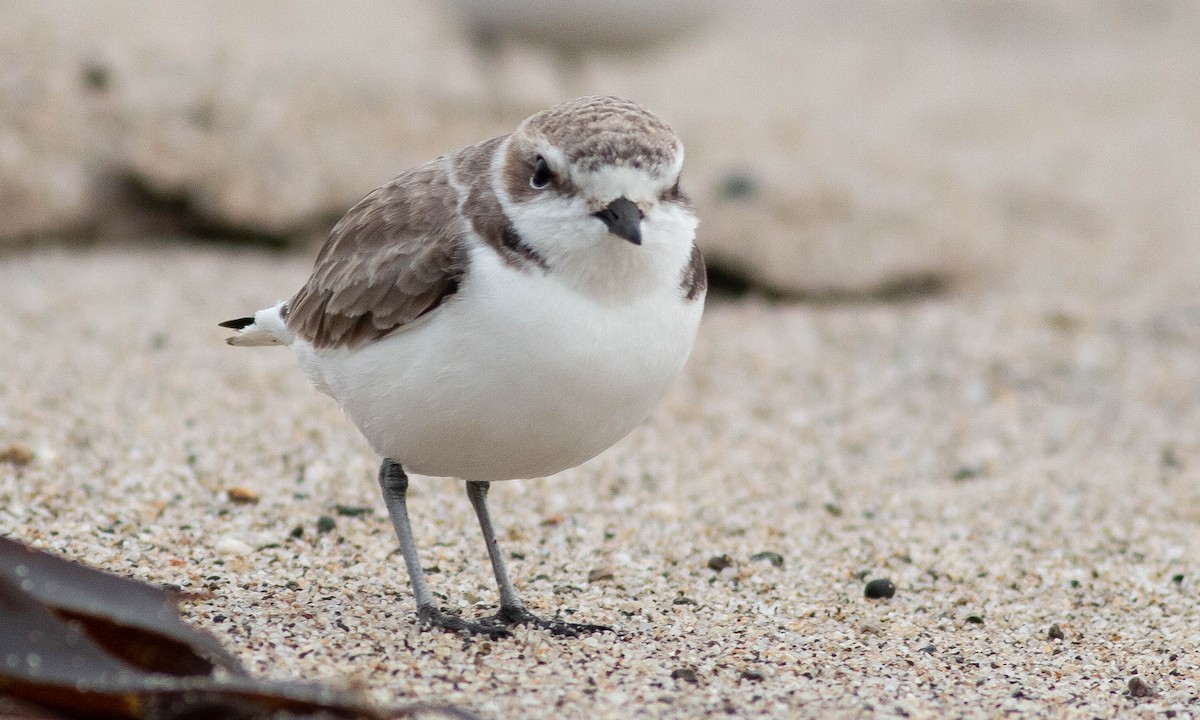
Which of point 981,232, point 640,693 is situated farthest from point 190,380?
point 981,232

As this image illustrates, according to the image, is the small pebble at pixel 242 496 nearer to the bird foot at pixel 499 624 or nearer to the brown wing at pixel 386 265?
the brown wing at pixel 386 265

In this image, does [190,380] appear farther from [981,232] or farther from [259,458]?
[981,232]

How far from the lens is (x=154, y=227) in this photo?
923 centimetres

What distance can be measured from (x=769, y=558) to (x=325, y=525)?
5.62 ft

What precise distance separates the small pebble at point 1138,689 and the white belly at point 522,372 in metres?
1.64

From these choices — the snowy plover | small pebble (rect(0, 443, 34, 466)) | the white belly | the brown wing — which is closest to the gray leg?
the snowy plover

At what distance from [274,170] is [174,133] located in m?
0.68

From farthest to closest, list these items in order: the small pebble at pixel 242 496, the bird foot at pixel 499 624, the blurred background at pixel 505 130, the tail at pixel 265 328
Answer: the blurred background at pixel 505 130 → the small pebble at pixel 242 496 → the tail at pixel 265 328 → the bird foot at pixel 499 624

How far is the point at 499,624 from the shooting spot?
4.32m

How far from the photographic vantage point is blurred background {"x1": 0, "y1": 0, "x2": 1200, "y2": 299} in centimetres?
902

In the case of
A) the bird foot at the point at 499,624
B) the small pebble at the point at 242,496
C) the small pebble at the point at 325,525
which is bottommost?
the small pebble at the point at 242,496

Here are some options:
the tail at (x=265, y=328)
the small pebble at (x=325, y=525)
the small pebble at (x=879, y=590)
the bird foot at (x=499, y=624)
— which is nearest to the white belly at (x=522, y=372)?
the bird foot at (x=499, y=624)

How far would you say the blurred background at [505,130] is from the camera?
9016mm

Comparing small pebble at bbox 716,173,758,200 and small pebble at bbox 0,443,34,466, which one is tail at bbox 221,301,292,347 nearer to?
small pebble at bbox 0,443,34,466
